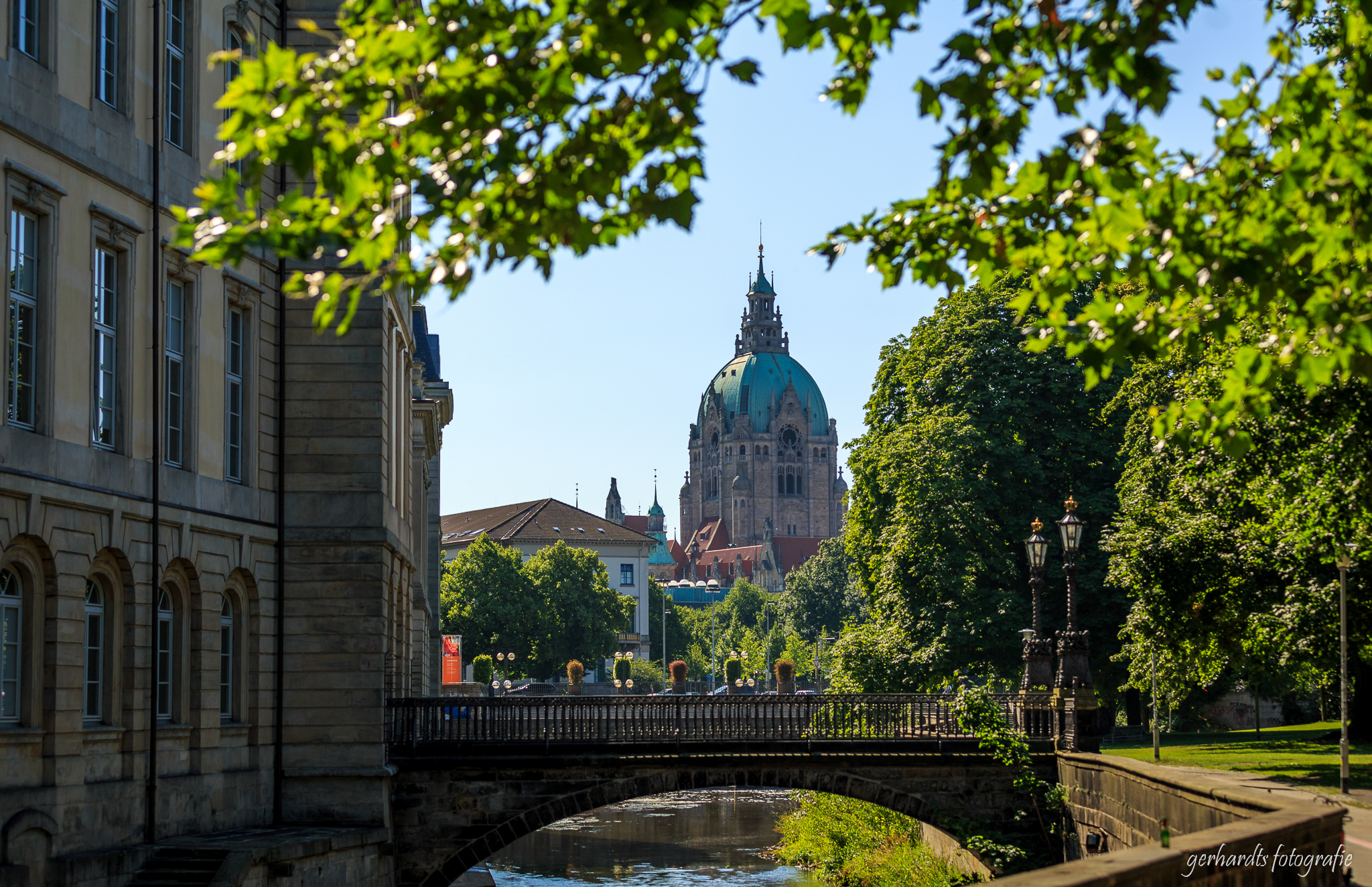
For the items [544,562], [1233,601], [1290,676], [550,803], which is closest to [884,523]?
[1290,676]

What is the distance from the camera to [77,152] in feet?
57.8

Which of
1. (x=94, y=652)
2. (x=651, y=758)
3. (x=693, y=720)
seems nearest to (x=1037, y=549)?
(x=693, y=720)

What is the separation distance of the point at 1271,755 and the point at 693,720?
431 inches

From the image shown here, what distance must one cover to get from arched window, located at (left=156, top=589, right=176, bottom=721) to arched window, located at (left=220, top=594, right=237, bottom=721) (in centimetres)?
129

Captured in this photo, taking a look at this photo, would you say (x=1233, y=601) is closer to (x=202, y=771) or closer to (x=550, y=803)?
(x=550, y=803)

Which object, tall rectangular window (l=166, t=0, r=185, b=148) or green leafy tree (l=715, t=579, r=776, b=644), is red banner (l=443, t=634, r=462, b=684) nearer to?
tall rectangular window (l=166, t=0, r=185, b=148)

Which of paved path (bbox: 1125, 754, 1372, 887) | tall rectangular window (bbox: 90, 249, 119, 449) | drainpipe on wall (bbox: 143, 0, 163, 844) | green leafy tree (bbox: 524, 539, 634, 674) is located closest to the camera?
paved path (bbox: 1125, 754, 1372, 887)

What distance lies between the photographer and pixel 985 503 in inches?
1603

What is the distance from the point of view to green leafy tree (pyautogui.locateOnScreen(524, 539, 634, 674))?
9538cm

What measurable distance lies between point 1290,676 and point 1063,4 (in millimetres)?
42203

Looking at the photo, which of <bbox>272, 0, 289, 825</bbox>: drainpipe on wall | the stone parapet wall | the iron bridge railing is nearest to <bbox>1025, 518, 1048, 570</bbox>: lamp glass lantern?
the iron bridge railing

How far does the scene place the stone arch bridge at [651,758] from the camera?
972 inches

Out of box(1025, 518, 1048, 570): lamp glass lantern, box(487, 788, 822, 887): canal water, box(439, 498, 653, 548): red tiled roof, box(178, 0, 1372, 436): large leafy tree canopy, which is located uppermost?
box(439, 498, 653, 548): red tiled roof

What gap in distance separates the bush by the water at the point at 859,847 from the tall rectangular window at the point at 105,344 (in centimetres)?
1658
